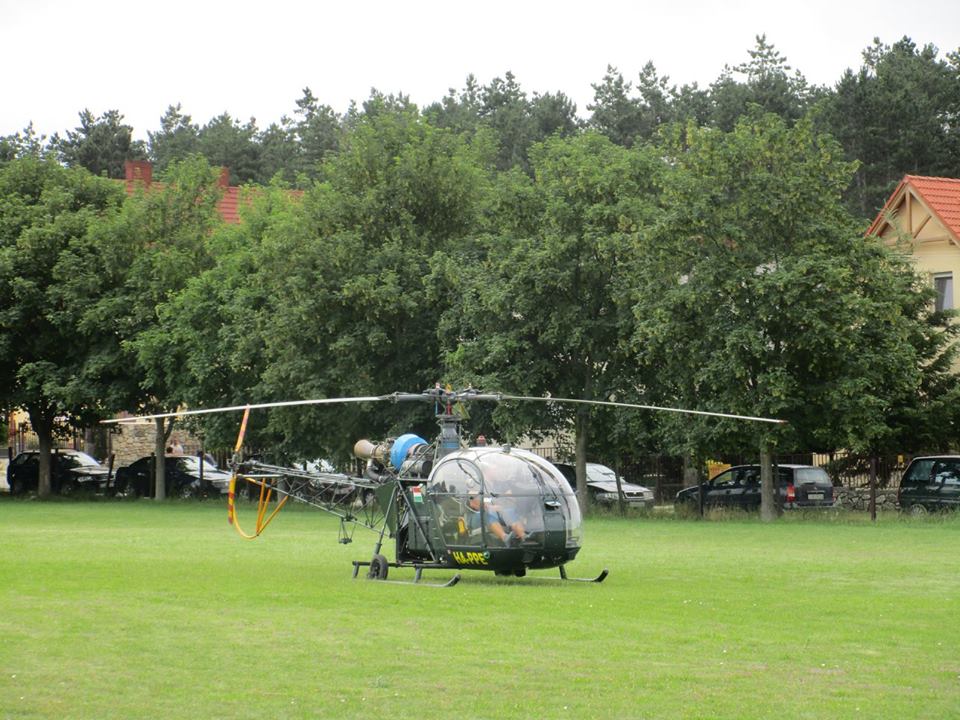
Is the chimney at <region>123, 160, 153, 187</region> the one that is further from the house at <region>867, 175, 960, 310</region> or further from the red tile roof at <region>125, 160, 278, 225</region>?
the house at <region>867, 175, 960, 310</region>

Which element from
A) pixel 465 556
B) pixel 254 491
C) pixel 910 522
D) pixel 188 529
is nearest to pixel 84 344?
pixel 254 491

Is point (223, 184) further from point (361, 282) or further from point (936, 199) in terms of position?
point (936, 199)

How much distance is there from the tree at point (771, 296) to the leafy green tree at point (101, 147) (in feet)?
211

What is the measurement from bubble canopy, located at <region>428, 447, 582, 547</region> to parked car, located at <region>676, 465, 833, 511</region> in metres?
19.7

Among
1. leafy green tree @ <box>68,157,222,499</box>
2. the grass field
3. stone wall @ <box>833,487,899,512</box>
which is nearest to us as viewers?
the grass field


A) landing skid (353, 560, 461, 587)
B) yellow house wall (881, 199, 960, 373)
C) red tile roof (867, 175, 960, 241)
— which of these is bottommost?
landing skid (353, 560, 461, 587)

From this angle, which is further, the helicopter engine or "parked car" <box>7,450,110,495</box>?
"parked car" <box>7,450,110,495</box>

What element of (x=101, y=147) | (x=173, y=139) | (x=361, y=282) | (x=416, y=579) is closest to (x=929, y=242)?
(x=361, y=282)

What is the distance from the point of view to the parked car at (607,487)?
44500 millimetres

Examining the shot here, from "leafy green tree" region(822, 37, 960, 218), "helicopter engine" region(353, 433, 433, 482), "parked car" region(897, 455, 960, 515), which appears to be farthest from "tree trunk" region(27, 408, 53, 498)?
"leafy green tree" region(822, 37, 960, 218)

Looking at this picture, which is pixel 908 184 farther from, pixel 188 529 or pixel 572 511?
pixel 572 511

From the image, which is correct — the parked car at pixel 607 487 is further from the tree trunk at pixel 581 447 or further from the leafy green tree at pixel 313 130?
the leafy green tree at pixel 313 130

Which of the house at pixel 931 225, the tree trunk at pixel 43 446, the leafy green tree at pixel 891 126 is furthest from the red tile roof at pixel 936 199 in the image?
the tree trunk at pixel 43 446

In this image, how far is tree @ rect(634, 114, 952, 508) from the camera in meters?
34.7
